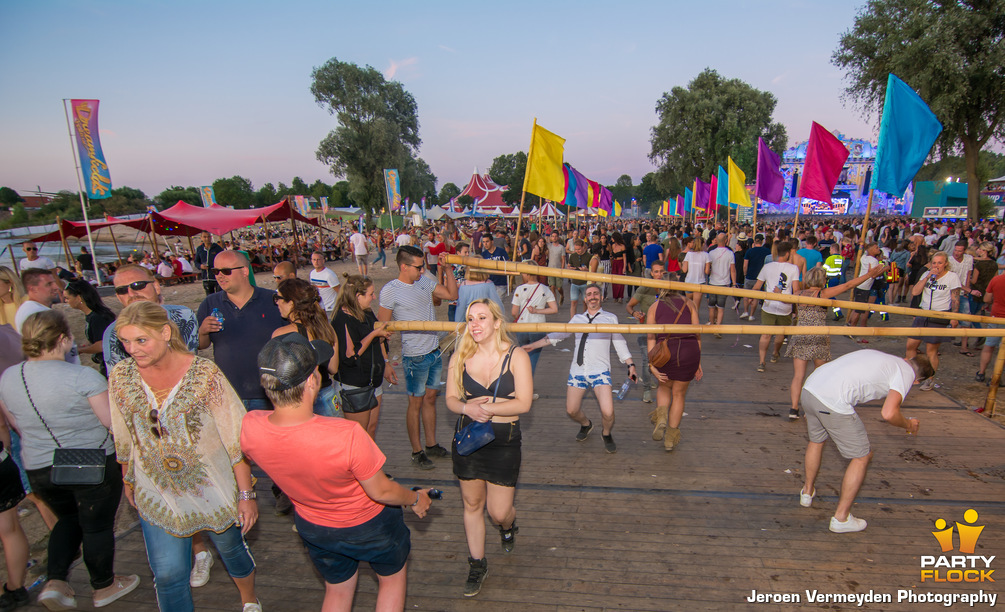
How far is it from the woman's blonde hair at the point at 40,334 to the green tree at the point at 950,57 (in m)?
25.3

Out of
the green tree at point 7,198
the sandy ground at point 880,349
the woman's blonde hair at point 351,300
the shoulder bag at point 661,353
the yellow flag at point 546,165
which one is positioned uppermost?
the green tree at point 7,198

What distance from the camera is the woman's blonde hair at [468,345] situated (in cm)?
295

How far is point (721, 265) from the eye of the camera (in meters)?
9.52

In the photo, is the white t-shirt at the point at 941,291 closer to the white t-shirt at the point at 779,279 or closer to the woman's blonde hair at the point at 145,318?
the white t-shirt at the point at 779,279

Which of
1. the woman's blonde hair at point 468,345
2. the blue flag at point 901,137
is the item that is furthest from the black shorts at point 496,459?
the blue flag at point 901,137

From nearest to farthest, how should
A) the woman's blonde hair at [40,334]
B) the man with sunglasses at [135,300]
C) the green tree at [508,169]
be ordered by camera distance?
the woman's blonde hair at [40,334]
the man with sunglasses at [135,300]
the green tree at [508,169]

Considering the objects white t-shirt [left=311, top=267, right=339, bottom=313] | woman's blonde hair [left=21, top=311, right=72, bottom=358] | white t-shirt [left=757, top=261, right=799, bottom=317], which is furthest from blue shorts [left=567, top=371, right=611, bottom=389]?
white t-shirt [left=311, top=267, right=339, bottom=313]

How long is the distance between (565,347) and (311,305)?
19.3 feet

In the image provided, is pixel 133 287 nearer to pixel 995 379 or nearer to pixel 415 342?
pixel 415 342

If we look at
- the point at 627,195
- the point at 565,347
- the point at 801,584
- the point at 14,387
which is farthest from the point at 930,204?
the point at 627,195

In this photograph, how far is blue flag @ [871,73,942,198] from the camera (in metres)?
5.66

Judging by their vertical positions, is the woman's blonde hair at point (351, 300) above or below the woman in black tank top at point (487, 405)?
above

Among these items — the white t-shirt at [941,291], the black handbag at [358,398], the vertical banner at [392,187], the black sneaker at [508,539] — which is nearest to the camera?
the black sneaker at [508,539]

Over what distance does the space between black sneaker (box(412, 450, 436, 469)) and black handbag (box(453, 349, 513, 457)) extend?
1955mm
